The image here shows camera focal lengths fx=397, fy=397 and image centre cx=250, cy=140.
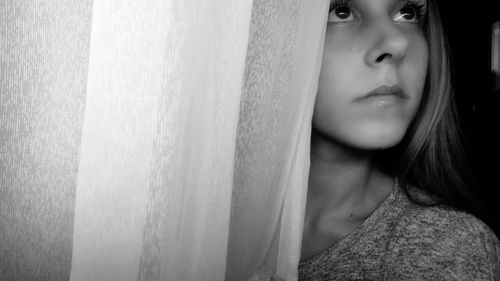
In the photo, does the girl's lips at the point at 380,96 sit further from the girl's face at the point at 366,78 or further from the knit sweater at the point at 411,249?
the knit sweater at the point at 411,249

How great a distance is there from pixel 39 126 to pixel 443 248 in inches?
24.9

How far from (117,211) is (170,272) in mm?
90

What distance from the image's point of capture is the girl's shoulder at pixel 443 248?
0.65 m

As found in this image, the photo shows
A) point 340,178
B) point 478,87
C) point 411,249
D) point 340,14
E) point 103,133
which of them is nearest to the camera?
point 103,133

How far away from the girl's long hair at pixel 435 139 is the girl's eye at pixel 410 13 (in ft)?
0.14

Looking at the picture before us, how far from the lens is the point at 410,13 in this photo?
0.94 metres

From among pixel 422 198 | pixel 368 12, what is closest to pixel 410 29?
pixel 368 12

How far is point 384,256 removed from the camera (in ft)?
2.36

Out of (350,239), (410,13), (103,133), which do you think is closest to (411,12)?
(410,13)

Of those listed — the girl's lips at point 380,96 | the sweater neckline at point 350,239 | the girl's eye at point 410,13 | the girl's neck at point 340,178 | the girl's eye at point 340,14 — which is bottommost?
the sweater neckline at point 350,239

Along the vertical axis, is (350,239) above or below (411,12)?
below

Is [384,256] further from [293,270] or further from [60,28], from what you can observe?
[60,28]

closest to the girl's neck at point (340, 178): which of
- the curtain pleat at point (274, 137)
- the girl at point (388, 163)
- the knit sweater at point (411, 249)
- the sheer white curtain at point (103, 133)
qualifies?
the girl at point (388, 163)

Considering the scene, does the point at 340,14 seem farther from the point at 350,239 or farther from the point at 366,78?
the point at 350,239
